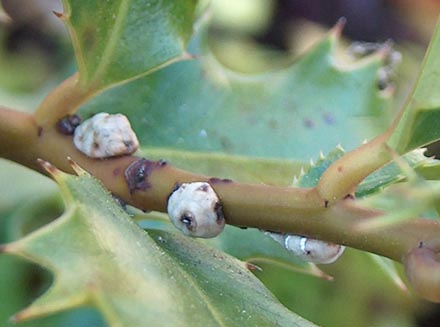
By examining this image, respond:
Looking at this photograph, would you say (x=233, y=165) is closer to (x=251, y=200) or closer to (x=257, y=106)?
(x=257, y=106)

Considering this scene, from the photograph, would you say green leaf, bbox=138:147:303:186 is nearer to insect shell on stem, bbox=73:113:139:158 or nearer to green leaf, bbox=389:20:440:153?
insect shell on stem, bbox=73:113:139:158

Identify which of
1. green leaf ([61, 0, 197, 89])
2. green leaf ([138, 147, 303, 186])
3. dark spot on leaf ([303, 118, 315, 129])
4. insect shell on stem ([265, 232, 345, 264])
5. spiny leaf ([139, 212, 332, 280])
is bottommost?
spiny leaf ([139, 212, 332, 280])

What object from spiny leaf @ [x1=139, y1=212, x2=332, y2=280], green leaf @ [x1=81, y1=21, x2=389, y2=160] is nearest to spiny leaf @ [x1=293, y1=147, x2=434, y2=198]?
spiny leaf @ [x1=139, y1=212, x2=332, y2=280]

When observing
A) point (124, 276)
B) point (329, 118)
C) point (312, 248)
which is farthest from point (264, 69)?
point (124, 276)

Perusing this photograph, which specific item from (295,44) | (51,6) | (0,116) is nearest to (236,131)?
(0,116)

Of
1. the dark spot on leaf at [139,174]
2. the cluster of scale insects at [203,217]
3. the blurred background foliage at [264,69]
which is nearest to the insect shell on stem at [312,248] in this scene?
the cluster of scale insects at [203,217]

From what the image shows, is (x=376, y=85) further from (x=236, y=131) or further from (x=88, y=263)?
(x=88, y=263)
